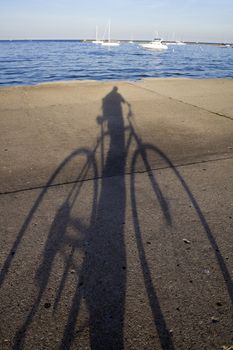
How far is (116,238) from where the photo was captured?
3326 millimetres

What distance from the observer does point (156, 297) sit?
8.50 feet

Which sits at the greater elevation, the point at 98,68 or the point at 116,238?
the point at 98,68

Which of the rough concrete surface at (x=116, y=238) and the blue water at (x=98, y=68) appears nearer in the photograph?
the rough concrete surface at (x=116, y=238)

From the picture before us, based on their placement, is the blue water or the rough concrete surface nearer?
the rough concrete surface

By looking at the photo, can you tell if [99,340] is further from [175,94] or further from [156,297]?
[175,94]

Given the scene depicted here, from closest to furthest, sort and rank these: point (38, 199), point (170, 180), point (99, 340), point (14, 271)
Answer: point (99, 340)
point (14, 271)
point (38, 199)
point (170, 180)

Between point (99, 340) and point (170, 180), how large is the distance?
9.48 ft

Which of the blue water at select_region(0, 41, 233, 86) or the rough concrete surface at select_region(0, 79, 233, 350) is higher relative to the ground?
the blue water at select_region(0, 41, 233, 86)

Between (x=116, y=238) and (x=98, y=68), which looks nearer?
(x=116, y=238)

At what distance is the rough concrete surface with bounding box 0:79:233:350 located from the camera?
7.64ft

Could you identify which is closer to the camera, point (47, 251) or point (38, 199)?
point (47, 251)

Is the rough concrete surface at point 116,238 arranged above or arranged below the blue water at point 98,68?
below

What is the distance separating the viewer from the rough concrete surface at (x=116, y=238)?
2328 mm

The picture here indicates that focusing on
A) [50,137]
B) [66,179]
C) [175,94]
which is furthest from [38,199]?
[175,94]
